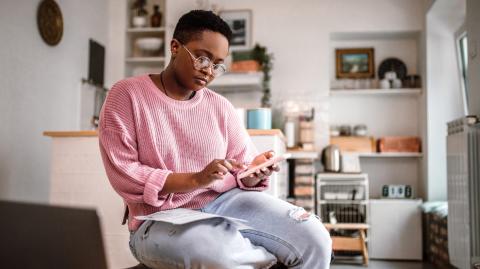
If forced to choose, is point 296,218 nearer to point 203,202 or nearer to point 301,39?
point 203,202

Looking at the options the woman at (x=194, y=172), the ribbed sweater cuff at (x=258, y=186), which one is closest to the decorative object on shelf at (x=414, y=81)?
the woman at (x=194, y=172)

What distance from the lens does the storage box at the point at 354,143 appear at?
4539 mm

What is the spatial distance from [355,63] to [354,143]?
83 cm

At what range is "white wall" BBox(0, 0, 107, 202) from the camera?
3201 mm

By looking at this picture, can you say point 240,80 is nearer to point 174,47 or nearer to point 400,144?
point 400,144

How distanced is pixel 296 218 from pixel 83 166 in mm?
1416

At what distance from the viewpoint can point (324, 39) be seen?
15.0 feet

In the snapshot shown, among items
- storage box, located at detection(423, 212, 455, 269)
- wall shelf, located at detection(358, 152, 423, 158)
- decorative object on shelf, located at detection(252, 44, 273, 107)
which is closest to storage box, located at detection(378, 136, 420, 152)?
wall shelf, located at detection(358, 152, 423, 158)

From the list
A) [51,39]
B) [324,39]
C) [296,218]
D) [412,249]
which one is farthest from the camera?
[324,39]

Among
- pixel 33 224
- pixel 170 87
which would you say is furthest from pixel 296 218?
pixel 33 224

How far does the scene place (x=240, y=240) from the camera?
118 centimetres

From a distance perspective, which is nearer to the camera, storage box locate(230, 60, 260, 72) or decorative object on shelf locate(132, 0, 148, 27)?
storage box locate(230, 60, 260, 72)

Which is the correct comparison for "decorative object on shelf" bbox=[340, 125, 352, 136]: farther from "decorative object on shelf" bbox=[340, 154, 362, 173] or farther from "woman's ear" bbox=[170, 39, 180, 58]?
"woman's ear" bbox=[170, 39, 180, 58]

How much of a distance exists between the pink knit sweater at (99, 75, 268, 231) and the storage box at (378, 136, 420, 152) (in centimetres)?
329
